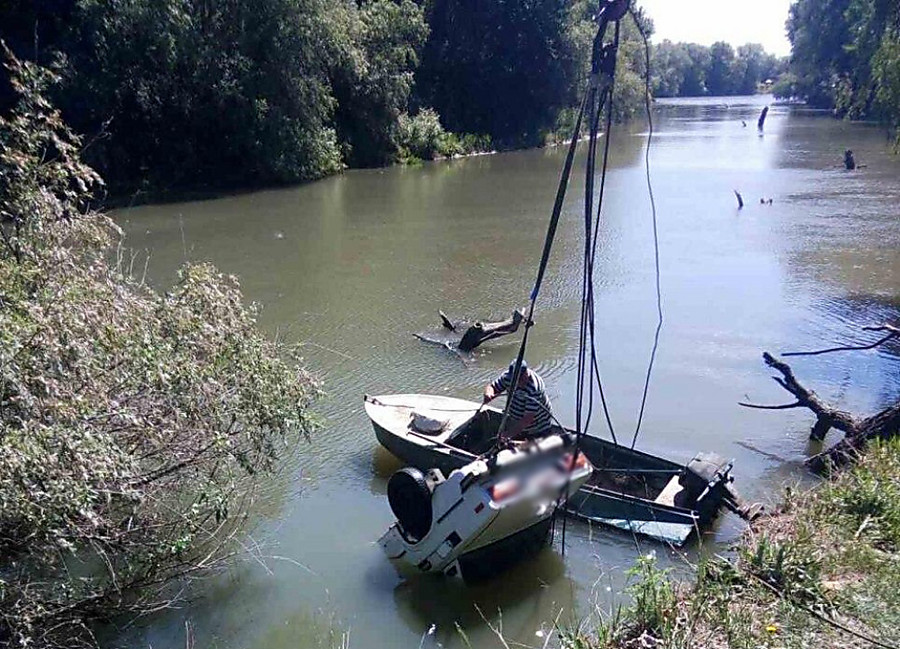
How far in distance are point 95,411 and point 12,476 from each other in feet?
3.03

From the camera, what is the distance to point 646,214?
2314 cm

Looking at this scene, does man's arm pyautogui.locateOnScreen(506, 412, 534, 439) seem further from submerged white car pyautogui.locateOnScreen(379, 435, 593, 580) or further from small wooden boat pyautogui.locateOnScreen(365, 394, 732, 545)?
→ submerged white car pyautogui.locateOnScreen(379, 435, 593, 580)

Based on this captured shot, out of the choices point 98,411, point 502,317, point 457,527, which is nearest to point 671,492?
point 457,527

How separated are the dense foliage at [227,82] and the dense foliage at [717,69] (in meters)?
70.4

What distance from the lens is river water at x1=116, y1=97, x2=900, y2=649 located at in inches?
266

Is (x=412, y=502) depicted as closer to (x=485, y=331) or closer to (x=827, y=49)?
(x=485, y=331)

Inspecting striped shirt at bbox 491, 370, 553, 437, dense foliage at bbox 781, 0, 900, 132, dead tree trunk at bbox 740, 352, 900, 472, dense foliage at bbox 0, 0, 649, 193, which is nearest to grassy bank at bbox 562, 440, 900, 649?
dead tree trunk at bbox 740, 352, 900, 472

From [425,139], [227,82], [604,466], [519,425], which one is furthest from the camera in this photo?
[425,139]

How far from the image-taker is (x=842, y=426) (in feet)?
28.1

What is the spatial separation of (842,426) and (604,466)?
8.63 ft

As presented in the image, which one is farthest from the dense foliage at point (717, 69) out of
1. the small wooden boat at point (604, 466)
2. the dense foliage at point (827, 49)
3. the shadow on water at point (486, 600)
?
the shadow on water at point (486, 600)

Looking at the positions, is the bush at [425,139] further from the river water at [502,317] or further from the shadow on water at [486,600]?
the shadow on water at [486,600]

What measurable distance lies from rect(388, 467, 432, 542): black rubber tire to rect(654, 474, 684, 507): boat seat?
2.13 m

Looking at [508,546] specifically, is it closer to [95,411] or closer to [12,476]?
[95,411]
